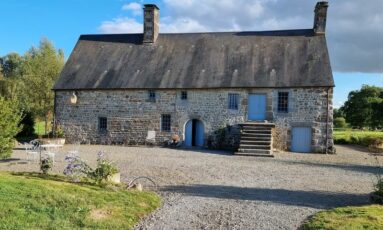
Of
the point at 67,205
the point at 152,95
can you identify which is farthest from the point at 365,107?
the point at 67,205

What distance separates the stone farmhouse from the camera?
20875 mm

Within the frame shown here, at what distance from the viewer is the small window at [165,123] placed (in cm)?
2264

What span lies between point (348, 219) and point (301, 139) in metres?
14.0

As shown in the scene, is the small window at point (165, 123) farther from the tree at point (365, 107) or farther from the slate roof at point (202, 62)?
the tree at point (365, 107)

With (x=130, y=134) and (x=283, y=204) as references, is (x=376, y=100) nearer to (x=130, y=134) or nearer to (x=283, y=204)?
(x=130, y=134)

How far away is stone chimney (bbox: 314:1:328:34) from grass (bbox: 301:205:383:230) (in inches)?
647

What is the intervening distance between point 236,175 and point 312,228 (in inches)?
233

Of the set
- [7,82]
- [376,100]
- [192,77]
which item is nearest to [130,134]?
[192,77]

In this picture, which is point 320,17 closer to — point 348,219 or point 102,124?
point 102,124

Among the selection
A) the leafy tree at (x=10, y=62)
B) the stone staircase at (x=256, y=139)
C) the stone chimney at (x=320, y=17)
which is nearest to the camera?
the stone staircase at (x=256, y=139)

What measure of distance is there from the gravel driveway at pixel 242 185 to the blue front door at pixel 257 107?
3.36 metres

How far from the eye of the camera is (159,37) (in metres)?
25.8

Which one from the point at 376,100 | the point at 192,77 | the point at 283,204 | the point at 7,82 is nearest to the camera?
the point at 283,204

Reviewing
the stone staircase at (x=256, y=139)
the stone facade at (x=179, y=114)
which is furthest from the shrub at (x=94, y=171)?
the stone facade at (x=179, y=114)
